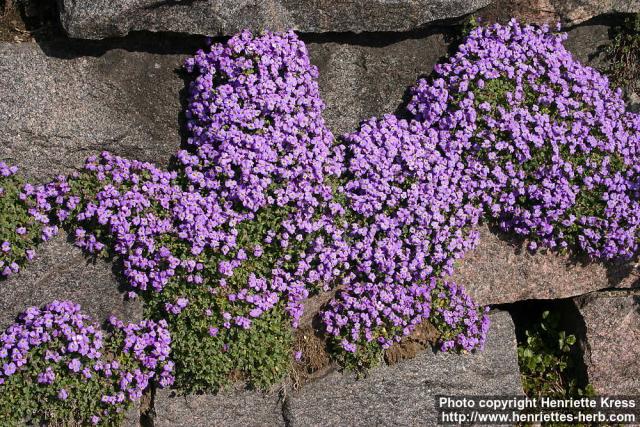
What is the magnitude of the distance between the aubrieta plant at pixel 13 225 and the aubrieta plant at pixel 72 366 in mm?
386

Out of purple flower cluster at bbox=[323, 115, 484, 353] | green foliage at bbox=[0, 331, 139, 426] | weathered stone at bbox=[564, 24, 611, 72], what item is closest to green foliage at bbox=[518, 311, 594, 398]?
purple flower cluster at bbox=[323, 115, 484, 353]

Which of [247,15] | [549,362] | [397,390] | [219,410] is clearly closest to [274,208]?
[247,15]

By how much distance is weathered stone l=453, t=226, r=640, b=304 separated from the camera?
597cm

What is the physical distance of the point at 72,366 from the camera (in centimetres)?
506

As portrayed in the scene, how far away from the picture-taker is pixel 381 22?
563cm

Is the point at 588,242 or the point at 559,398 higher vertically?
the point at 588,242

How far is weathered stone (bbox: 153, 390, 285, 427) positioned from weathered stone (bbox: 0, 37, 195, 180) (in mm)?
1854

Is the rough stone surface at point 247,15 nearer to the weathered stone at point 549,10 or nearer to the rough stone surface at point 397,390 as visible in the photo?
the weathered stone at point 549,10

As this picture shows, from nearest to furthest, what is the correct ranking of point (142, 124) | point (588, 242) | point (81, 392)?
point (81, 392)
point (142, 124)
point (588, 242)

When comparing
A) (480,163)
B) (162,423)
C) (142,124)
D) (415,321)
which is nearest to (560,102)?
(480,163)

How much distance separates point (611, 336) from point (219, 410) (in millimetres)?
3455

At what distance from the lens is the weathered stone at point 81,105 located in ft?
16.9

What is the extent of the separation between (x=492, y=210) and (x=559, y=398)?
2076mm

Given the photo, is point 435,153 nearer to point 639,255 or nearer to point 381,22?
point 381,22
